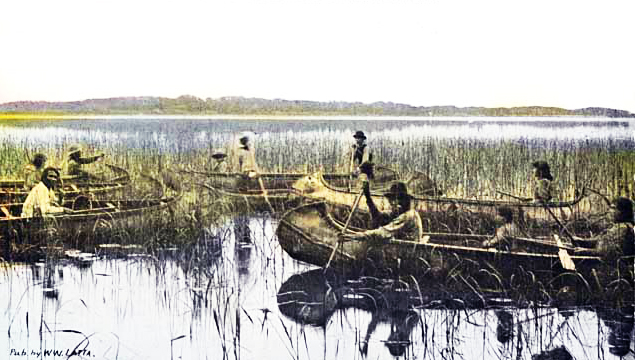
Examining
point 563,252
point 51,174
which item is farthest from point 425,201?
point 51,174

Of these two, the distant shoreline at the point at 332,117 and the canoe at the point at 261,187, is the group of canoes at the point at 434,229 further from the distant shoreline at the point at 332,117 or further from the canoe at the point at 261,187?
the distant shoreline at the point at 332,117

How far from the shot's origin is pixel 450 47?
328 cm

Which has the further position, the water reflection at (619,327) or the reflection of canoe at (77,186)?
the reflection of canoe at (77,186)

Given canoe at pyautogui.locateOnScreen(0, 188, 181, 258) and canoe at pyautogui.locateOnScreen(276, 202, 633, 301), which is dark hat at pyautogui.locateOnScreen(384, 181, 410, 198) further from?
canoe at pyautogui.locateOnScreen(0, 188, 181, 258)

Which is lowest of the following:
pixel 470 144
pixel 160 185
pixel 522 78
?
pixel 160 185

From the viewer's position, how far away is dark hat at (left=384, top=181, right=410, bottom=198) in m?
3.30

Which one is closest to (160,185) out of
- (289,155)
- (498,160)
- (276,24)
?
(289,155)

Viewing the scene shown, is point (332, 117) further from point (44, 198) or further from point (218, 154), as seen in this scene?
point (44, 198)

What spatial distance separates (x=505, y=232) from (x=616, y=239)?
19.6 inches

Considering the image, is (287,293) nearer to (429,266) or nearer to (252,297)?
(252,297)

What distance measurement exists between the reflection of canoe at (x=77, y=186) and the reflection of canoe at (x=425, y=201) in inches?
35.1

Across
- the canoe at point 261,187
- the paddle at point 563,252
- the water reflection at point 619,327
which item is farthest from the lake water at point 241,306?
the paddle at point 563,252

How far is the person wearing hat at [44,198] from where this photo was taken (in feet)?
11.3

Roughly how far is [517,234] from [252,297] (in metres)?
1.26
